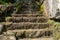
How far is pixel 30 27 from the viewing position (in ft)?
18.9

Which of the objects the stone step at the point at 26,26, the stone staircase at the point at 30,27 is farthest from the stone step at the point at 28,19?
the stone step at the point at 26,26

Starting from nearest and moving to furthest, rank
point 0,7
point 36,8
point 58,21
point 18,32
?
point 18,32
point 58,21
point 0,7
point 36,8

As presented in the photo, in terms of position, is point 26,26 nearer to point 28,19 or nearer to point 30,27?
point 30,27

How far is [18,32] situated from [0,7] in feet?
6.21

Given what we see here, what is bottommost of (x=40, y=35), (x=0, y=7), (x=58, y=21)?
(x=40, y=35)

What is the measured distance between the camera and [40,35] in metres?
5.36

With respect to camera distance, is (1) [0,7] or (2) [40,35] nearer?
(2) [40,35]

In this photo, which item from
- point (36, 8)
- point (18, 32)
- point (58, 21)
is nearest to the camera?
point (18, 32)

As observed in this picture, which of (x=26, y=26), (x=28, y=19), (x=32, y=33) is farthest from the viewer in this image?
(x=28, y=19)

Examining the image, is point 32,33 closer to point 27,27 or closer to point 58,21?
point 27,27

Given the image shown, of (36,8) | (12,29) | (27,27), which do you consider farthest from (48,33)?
(36,8)

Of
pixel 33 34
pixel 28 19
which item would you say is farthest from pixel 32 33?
pixel 28 19

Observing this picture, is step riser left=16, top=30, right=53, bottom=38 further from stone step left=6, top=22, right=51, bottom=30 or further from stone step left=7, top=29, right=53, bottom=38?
stone step left=6, top=22, right=51, bottom=30

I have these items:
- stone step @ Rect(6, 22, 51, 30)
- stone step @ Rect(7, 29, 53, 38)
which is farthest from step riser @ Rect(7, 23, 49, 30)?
stone step @ Rect(7, 29, 53, 38)
